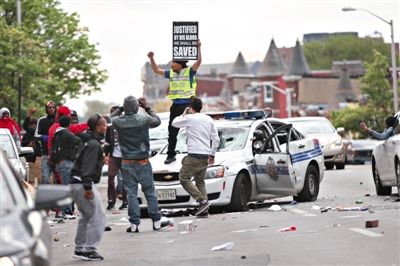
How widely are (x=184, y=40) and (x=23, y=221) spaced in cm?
1420

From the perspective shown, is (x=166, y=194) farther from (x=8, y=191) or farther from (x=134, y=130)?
(x=8, y=191)

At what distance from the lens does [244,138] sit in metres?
20.4

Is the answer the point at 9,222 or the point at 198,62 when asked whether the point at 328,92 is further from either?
the point at 9,222

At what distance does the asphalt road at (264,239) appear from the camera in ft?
40.8

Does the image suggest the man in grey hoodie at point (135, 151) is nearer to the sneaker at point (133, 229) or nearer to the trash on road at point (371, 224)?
the sneaker at point (133, 229)

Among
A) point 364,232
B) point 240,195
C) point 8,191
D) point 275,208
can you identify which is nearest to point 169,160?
point 240,195

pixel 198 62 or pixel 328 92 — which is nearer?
pixel 198 62

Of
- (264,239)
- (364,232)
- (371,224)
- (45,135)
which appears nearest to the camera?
(264,239)

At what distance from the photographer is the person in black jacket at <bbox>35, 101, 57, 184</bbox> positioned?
71.9ft

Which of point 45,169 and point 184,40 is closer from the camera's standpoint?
point 184,40

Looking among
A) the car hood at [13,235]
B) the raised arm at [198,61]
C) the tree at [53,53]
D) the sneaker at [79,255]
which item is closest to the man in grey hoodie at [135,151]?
the sneaker at [79,255]

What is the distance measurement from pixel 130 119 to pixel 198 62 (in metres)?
4.16

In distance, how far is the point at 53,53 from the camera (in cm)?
6644

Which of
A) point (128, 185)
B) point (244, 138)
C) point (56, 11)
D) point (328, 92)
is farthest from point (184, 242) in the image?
point (328, 92)
